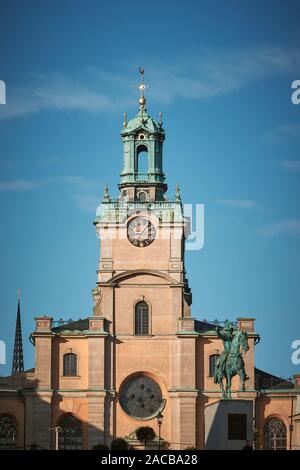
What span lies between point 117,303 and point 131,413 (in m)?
7.35

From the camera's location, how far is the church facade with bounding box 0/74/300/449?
111438 millimetres

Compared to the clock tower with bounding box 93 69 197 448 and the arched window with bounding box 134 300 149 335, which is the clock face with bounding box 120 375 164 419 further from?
the arched window with bounding box 134 300 149 335

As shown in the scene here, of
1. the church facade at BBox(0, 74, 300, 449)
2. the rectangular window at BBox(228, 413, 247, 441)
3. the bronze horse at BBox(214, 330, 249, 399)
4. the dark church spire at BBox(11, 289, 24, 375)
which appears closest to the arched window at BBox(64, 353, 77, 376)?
the church facade at BBox(0, 74, 300, 449)

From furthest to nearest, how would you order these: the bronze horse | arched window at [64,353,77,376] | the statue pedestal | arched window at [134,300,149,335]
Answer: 1. arched window at [134,300,149,335]
2. arched window at [64,353,77,376]
3. the bronze horse
4. the statue pedestal

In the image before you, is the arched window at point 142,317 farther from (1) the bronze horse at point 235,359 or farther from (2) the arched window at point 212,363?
(1) the bronze horse at point 235,359

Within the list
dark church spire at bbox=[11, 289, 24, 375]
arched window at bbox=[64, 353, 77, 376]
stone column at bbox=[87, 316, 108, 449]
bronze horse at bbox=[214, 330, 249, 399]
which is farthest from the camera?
dark church spire at bbox=[11, 289, 24, 375]

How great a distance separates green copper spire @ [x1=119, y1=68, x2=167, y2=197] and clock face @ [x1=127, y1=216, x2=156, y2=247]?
325 centimetres

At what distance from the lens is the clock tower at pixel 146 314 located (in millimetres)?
112125

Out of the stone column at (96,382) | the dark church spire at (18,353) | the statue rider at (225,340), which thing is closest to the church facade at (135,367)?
the stone column at (96,382)

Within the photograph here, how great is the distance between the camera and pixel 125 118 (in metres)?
120

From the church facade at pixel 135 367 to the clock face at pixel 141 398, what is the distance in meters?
0.07

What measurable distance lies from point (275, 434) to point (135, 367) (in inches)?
400
